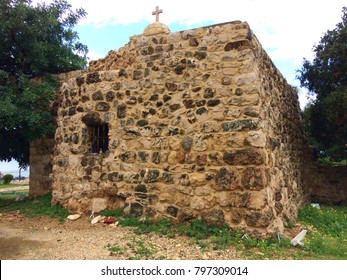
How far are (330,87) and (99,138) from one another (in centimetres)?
707

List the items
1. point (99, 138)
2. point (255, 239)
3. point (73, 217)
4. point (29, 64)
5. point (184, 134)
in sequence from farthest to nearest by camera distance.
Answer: point (29, 64)
point (99, 138)
point (73, 217)
point (184, 134)
point (255, 239)

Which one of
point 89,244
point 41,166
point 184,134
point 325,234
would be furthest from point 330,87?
point 41,166

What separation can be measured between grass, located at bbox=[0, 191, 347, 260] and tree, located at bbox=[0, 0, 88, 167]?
2.49m

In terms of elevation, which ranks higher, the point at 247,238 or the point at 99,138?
the point at 99,138

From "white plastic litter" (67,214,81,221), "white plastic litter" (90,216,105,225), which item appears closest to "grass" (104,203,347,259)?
"white plastic litter" (90,216,105,225)

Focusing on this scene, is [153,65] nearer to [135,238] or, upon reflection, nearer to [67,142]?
[67,142]

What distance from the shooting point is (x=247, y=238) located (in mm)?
4840

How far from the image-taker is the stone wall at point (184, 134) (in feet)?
17.4

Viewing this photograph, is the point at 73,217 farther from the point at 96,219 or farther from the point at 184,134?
the point at 184,134

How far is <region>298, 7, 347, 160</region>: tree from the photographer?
8.84 metres

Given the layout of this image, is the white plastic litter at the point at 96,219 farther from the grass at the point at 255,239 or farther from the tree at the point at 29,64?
the tree at the point at 29,64

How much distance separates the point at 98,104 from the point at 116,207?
2.17m

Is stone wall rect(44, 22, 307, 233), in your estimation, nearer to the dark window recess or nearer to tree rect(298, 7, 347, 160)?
the dark window recess

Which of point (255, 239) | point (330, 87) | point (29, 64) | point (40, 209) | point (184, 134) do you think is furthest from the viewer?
point (330, 87)
